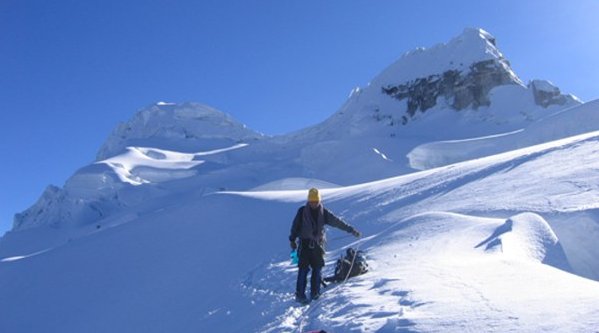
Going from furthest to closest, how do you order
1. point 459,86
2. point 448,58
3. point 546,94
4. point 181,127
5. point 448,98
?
point 181,127 → point 448,58 → point 448,98 → point 459,86 → point 546,94

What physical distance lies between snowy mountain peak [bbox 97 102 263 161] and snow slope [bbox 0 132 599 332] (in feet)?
253

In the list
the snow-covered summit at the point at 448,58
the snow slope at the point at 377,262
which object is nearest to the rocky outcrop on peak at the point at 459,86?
the snow-covered summit at the point at 448,58

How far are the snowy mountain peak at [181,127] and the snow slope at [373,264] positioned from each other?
7707 centimetres

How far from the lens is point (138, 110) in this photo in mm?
113938

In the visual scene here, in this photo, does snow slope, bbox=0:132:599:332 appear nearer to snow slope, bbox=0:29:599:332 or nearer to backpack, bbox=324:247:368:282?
snow slope, bbox=0:29:599:332

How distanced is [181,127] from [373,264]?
97.2 metres

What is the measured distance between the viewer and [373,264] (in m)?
8.34

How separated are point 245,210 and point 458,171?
631 centimetres

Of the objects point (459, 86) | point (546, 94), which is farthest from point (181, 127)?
point (546, 94)

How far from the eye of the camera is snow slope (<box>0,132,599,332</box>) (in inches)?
213

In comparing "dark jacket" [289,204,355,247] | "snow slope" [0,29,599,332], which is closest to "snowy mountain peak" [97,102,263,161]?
"snow slope" [0,29,599,332]

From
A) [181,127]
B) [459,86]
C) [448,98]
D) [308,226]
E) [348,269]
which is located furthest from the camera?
[181,127]

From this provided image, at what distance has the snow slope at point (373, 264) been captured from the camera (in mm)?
5398

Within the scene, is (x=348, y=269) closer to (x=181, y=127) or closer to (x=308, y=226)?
(x=308, y=226)
